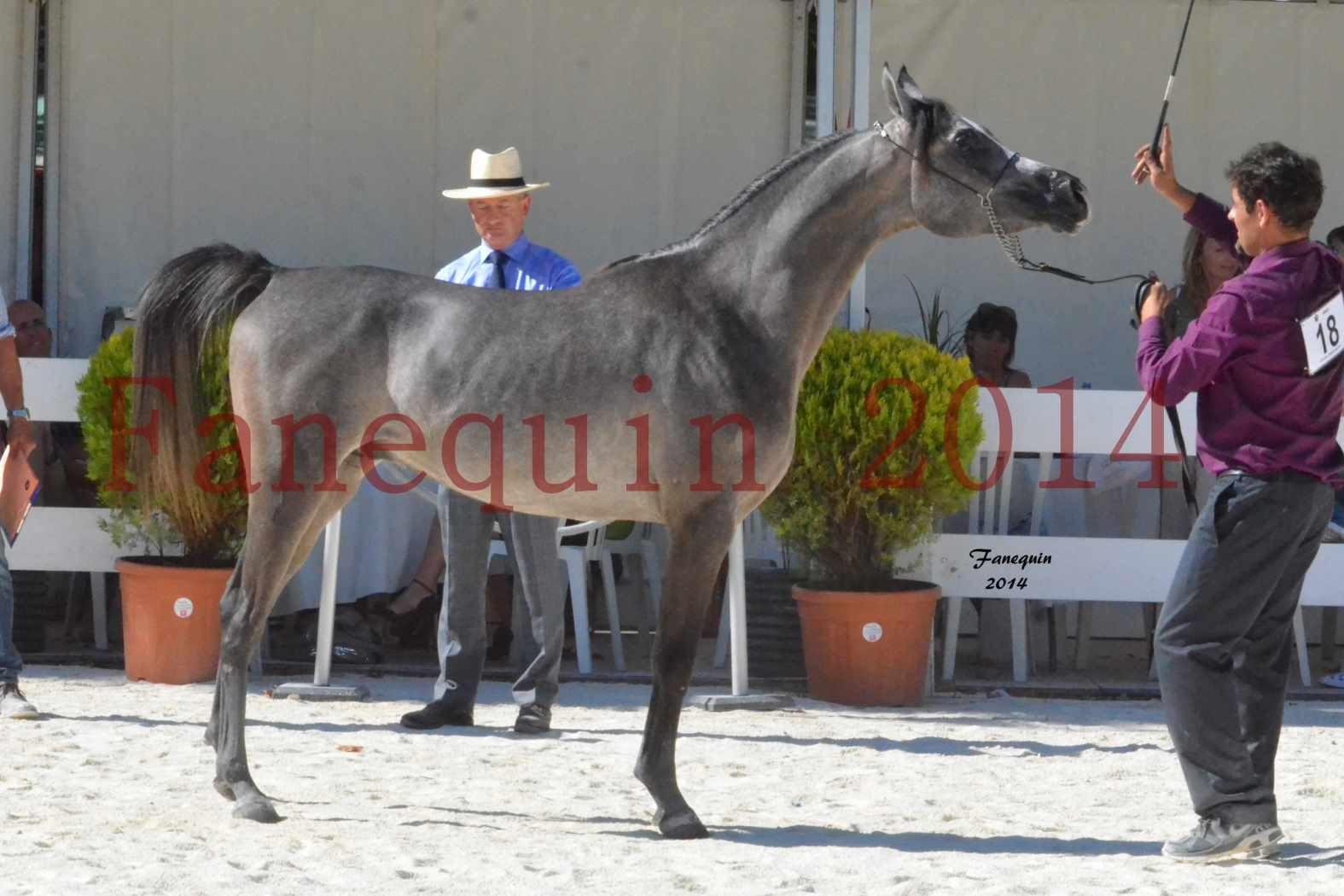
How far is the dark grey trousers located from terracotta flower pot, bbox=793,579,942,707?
2387mm

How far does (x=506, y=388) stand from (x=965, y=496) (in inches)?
105

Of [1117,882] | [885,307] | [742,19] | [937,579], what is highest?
[742,19]

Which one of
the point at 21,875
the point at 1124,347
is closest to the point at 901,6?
the point at 1124,347

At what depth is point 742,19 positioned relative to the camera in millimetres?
9016

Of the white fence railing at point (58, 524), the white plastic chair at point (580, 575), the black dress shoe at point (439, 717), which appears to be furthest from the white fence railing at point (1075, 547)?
the white fence railing at point (58, 524)

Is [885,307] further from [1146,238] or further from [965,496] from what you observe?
[965,496]

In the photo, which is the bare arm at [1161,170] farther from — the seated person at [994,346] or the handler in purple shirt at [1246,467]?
the seated person at [994,346]

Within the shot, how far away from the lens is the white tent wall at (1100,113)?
29.5 ft

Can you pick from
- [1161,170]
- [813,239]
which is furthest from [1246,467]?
[813,239]

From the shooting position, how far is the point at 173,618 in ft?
22.9

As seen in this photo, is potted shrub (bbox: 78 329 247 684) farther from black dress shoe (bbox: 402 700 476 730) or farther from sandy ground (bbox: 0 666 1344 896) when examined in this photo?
black dress shoe (bbox: 402 700 476 730)

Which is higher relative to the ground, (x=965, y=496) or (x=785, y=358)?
(x=785, y=358)

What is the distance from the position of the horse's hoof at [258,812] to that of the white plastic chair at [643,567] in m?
3.08

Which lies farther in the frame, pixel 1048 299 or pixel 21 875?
pixel 1048 299
